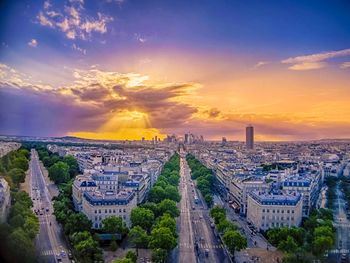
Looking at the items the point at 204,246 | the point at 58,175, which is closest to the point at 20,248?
the point at 204,246

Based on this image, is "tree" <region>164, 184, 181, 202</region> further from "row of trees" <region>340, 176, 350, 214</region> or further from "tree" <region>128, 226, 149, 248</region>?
"row of trees" <region>340, 176, 350, 214</region>

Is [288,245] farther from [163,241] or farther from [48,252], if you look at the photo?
[48,252]

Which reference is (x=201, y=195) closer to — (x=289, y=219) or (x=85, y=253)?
(x=289, y=219)

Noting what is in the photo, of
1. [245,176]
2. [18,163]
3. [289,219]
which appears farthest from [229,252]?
[18,163]

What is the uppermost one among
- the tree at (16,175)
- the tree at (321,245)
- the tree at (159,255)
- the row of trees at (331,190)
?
the tree at (16,175)

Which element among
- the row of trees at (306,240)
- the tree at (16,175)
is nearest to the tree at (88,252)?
the row of trees at (306,240)

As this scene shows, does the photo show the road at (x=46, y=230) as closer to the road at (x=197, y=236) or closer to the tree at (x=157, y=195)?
the road at (x=197, y=236)
